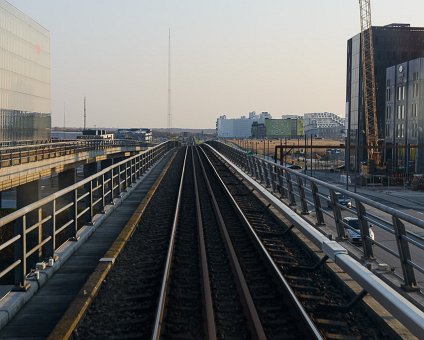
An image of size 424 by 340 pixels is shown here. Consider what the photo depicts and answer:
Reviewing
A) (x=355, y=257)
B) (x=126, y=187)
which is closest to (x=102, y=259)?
(x=355, y=257)

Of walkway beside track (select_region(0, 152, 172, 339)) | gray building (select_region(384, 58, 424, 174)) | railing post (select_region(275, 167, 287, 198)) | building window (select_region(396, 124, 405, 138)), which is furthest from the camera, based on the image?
building window (select_region(396, 124, 405, 138))

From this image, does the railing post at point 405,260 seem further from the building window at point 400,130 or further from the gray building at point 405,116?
the building window at point 400,130

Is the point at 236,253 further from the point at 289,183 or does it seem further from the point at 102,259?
the point at 289,183

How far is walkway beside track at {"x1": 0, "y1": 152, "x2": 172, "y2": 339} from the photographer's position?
273 inches

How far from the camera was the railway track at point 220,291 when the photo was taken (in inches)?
288

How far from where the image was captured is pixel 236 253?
1230 cm

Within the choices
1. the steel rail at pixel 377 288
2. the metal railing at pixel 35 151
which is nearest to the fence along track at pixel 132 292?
the steel rail at pixel 377 288

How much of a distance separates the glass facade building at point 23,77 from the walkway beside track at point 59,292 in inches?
2020

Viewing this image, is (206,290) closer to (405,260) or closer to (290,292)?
(290,292)

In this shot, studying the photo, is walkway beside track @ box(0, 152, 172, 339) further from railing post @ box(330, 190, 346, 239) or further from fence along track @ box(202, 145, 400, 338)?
railing post @ box(330, 190, 346, 239)

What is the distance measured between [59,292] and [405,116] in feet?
232

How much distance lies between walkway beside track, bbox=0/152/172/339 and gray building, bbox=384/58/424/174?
6080 centimetres

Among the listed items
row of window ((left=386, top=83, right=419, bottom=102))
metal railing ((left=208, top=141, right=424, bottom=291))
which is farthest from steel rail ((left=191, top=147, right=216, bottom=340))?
row of window ((left=386, top=83, right=419, bottom=102))

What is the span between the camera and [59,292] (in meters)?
8.47
